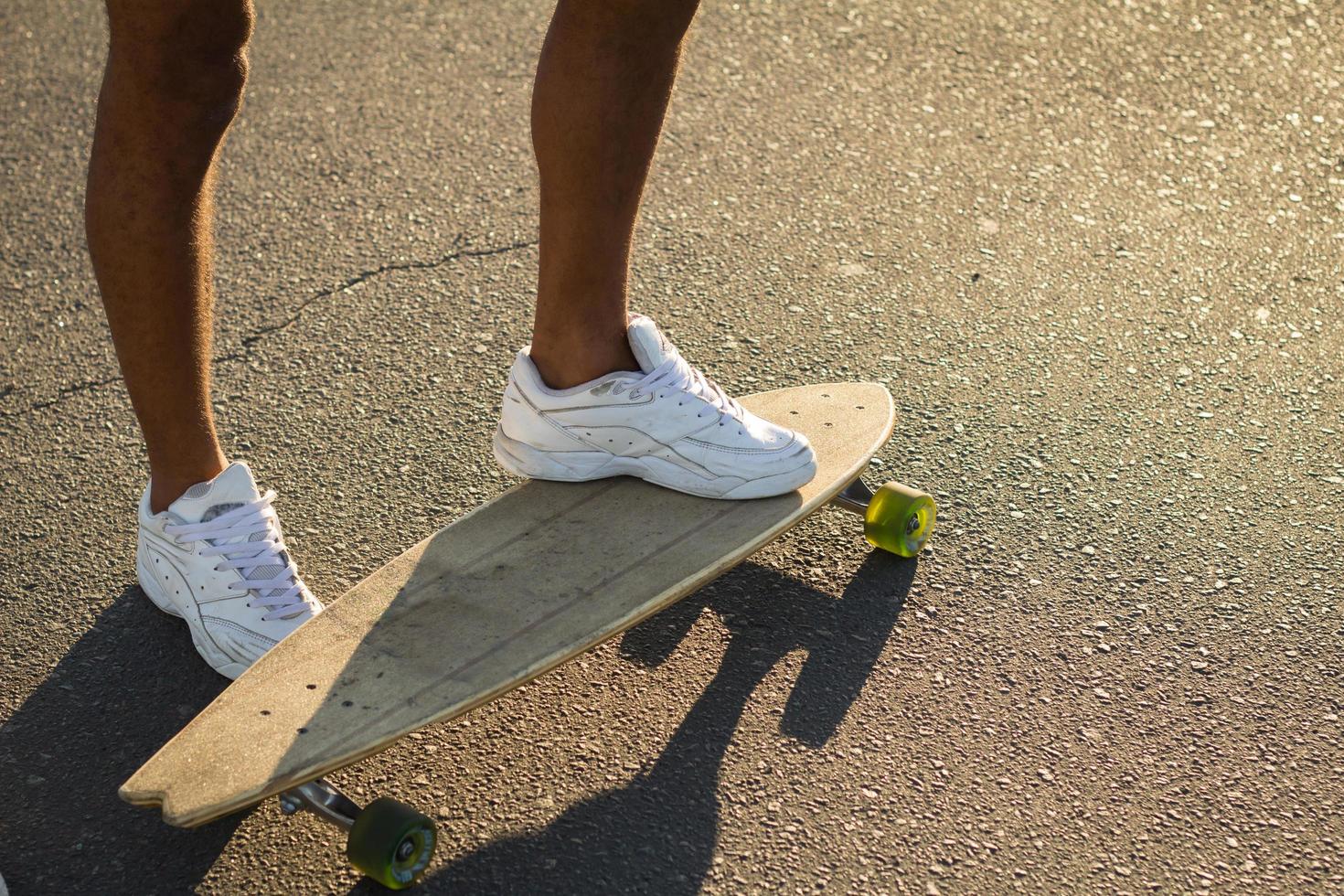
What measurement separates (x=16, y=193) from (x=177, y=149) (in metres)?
2.17


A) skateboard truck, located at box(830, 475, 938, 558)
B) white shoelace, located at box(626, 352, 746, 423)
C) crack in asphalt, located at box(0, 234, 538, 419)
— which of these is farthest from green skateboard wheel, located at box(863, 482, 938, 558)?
crack in asphalt, located at box(0, 234, 538, 419)

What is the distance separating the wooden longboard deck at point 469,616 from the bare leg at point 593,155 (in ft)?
0.87

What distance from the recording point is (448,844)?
1.92 m

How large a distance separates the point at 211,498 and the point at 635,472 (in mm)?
708

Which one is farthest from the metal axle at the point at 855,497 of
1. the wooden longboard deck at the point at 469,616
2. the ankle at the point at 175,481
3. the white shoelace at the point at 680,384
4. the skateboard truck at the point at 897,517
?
the ankle at the point at 175,481

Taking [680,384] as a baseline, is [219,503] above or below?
below

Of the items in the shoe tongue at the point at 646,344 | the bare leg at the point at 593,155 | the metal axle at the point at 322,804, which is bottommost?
the metal axle at the point at 322,804

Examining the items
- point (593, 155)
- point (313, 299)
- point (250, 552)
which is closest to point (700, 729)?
point (250, 552)

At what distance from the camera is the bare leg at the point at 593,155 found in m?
2.03

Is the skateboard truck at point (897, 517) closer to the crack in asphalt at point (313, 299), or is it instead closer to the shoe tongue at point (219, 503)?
the shoe tongue at point (219, 503)

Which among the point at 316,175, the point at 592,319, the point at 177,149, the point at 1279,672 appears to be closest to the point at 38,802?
→ the point at 177,149

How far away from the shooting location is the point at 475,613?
6.75 feet

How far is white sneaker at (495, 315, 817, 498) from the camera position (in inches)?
88.5

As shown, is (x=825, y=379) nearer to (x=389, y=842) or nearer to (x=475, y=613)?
(x=475, y=613)
